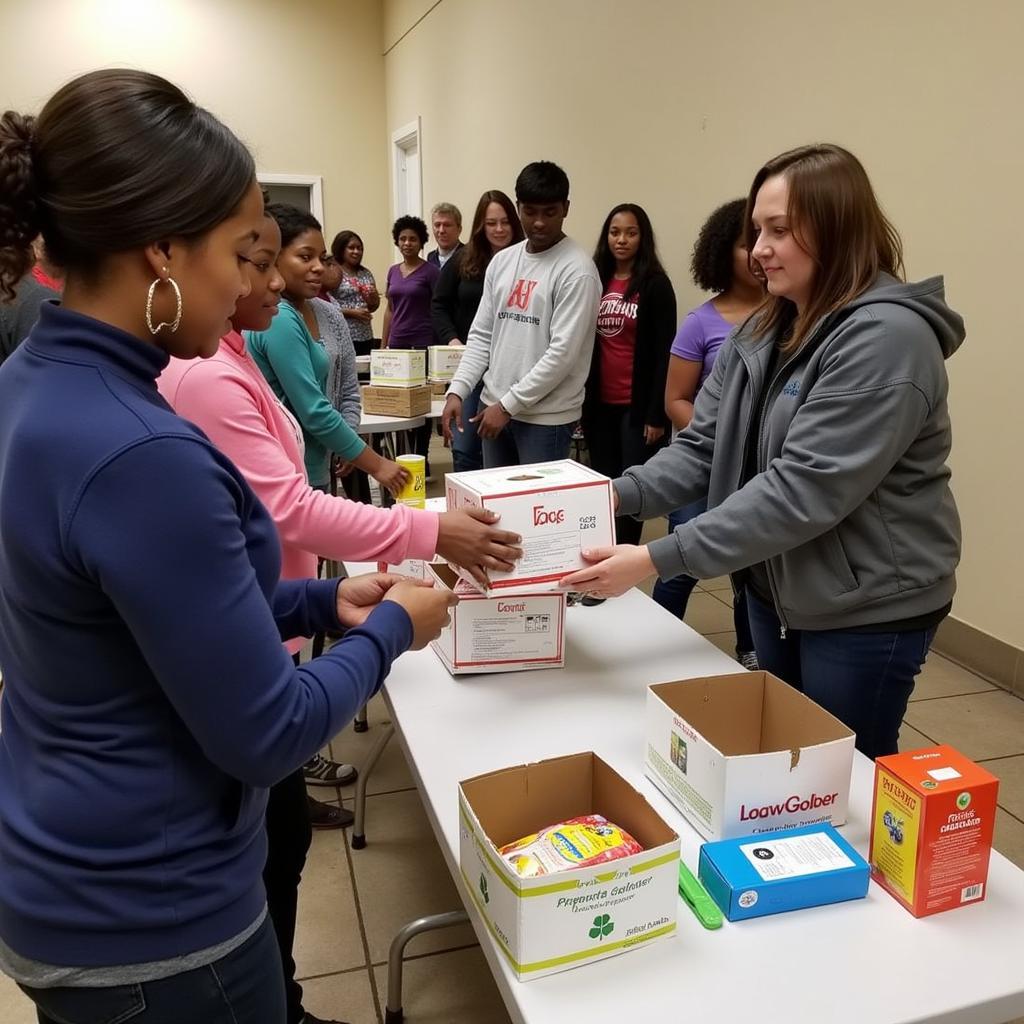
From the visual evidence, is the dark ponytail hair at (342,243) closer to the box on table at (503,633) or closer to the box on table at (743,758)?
the box on table at (503,633)

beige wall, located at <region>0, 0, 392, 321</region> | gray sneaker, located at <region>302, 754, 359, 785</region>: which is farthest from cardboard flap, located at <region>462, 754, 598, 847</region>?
beige wall, located at <region>0, 0, 392, 321</region>

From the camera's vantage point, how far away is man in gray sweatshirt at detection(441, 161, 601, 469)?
10.1ft

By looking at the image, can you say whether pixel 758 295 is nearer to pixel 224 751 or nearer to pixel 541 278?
pixel 541 278

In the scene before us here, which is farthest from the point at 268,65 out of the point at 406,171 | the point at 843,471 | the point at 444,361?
the point at 843,471

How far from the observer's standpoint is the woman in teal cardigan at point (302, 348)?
7.07 feet

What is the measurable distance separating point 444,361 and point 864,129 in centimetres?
204

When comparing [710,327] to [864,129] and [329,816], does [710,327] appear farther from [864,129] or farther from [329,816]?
[329,816]

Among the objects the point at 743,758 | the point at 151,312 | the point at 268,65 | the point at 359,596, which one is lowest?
the point at 743,758

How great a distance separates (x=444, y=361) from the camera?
422 cm

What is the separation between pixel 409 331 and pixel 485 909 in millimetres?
4779

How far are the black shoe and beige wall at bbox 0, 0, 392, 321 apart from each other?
769 centimetres

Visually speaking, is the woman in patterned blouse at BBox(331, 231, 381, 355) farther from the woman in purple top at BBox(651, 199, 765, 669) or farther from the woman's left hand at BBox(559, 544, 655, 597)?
the woman's left hand at BBox(559, 544, 655, 597)

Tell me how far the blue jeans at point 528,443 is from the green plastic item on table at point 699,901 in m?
2.30

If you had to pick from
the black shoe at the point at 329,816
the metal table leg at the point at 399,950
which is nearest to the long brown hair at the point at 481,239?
the black shoe at the point at 329,816
